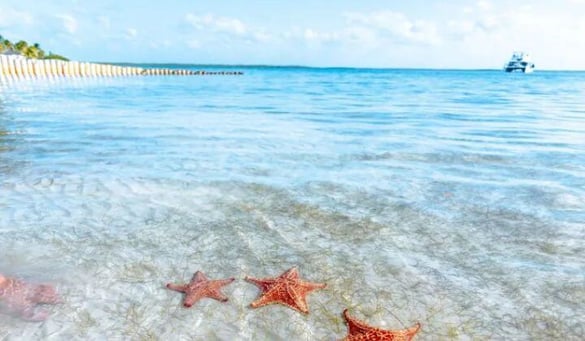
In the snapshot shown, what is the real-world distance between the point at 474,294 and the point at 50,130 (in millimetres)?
12229

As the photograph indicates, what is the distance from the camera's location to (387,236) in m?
5.28

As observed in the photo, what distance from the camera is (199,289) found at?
3938 millimetres

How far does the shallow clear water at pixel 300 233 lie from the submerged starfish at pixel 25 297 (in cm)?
11

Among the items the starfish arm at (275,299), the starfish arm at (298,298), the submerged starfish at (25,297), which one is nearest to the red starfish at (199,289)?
the starfish arm at (275,299)

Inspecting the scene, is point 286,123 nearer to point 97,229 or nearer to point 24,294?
point 97,229

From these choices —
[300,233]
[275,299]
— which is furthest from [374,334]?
[300,233]

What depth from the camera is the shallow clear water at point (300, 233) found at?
3.69 m

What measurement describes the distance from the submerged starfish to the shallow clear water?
0.11 m

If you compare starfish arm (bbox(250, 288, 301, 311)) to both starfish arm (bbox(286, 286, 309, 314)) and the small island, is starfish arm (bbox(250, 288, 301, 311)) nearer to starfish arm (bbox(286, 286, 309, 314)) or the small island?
starfish arm (bbox(286, 286, 309, 314))

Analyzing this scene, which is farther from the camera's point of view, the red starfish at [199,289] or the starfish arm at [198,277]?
the starfish arm at [198,277]

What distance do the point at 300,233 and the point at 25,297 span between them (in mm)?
3022

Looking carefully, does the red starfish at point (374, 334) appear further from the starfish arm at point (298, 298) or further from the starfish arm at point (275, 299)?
the starfish arm at point (275, 299)

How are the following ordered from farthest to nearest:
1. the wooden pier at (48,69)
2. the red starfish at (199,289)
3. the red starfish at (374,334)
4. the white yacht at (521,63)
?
the white yacht at (521,63) < the wooden pier at (48,69) < the red starfish at (199,289) < the red starfish at (374,334)

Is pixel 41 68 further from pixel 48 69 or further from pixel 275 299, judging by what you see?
pixel 275 299
